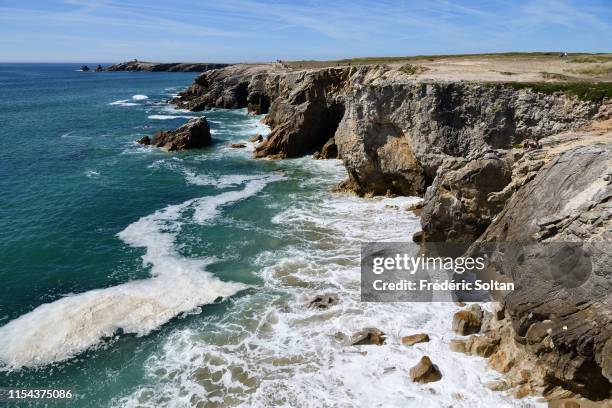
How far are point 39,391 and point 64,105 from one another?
290 ft

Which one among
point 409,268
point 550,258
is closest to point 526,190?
point 550,258

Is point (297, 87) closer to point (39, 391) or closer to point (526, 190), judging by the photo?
point (526, 190)

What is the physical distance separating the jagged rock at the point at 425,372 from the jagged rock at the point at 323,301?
5.63m

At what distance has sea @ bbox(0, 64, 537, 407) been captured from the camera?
643 inches

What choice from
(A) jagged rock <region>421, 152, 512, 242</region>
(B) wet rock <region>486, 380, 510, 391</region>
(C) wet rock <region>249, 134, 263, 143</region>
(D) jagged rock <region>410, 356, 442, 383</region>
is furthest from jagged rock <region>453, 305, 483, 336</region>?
(C) wet rock <region>249, 134, 263, 143</region>

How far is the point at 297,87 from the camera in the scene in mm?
54469

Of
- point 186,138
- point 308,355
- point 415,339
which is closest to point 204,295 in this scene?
point 308,355

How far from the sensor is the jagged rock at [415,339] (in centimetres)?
1781

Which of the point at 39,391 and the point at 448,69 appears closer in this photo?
the point at 39,391

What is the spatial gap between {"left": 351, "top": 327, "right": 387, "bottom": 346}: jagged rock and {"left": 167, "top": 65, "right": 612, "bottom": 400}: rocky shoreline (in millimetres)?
2364

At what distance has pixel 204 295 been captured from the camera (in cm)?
2278

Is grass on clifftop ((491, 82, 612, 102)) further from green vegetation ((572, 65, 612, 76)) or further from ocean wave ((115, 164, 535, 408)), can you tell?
ocean wave ((115, 164, 535, 408))

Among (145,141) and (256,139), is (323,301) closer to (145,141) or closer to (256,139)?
(256,139)

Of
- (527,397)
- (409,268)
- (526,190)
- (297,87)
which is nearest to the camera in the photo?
(527,397)
